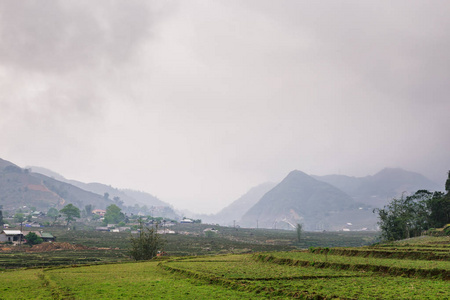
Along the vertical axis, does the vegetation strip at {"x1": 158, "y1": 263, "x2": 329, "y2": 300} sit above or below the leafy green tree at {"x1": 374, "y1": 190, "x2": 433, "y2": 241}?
below

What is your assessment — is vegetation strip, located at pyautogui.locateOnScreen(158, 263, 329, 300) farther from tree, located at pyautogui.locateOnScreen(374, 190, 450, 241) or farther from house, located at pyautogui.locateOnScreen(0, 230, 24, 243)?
house, located at pyautogui.locateOnScreen(0, 230, 24, 243)

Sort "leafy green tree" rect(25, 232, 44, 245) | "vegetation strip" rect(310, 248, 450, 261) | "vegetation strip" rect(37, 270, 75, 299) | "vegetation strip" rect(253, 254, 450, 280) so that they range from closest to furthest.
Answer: "vegetation strip" rect(37, 270, 75, 299) < "vegetation strip" rect(253, 254, 450, 280) < "vegetation strip" rect(310, 248, 450, 261) < "leafy green tree" rect(25, 232, 44, 245)

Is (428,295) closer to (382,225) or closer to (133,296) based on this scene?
(133,296)

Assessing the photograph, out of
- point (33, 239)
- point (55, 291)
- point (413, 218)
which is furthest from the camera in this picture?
point (33, 239)

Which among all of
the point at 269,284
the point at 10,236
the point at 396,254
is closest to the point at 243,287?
the point at 269,284

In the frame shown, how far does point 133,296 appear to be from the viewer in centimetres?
3575

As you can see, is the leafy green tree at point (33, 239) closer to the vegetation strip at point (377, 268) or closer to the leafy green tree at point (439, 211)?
the vegetation strip at point (377, 268)

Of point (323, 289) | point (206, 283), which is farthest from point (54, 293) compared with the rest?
point (323, 289)

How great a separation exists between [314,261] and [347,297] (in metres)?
27.3

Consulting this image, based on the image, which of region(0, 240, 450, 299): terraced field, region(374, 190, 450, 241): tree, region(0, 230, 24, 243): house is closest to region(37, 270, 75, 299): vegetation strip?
region(0, 240, 450, 299): terraced field

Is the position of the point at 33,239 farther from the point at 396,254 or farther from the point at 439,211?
the point at 439,211

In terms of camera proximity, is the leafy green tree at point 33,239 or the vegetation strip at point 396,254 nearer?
the vegetation strip at point 396,254

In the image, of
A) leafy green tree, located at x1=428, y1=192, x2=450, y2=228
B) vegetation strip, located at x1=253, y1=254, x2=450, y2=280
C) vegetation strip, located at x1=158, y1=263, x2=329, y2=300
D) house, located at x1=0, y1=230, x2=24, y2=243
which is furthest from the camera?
house, located at x1=0, y1=230, x2=24, y2=243

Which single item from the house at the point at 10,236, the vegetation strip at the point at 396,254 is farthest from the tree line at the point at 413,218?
the house at the point at 10,236
